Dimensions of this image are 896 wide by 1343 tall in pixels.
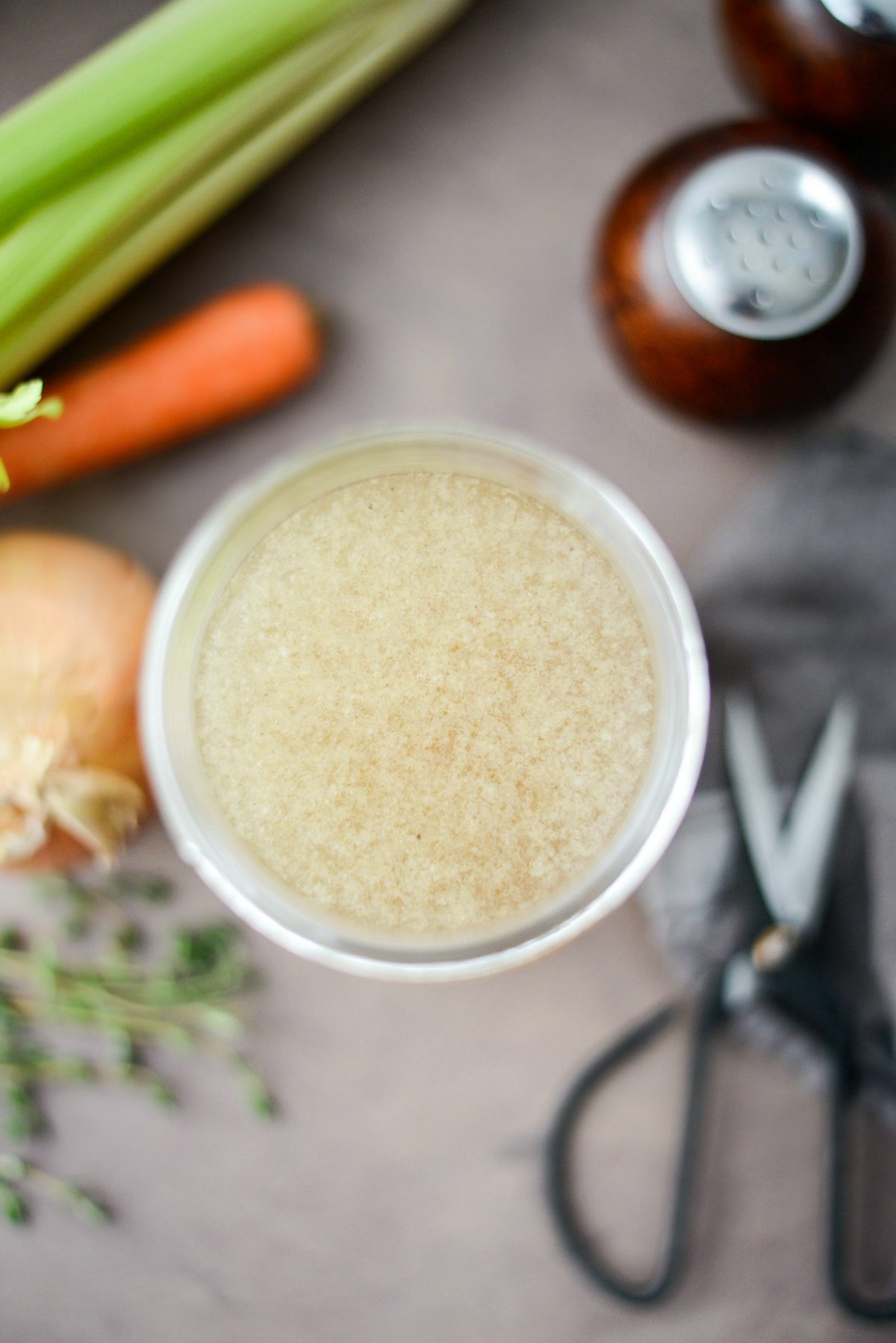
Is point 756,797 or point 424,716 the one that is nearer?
point 424,716

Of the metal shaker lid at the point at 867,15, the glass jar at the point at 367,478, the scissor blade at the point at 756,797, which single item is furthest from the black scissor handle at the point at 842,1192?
the metal shaker lid at the point at 867,15

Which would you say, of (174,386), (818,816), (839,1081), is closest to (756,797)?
(818,816)

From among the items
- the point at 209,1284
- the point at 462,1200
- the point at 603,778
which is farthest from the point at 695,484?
the point at 209,1284

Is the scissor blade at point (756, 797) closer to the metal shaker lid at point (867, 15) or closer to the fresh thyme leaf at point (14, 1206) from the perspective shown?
the metal shaker lid at point (867, 15)

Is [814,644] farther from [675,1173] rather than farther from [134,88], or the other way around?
[134,88]

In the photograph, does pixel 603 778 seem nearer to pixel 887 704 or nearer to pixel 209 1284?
pixel 887 704

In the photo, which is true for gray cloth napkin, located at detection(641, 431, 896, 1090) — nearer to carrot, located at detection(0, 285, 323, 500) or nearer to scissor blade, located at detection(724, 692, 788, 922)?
scissor blade, located at detection(724, 692, 788, 922)

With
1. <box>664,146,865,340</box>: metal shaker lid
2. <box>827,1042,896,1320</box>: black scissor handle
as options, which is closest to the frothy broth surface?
<box>664,146,865,340</box>: metal shaker lid
